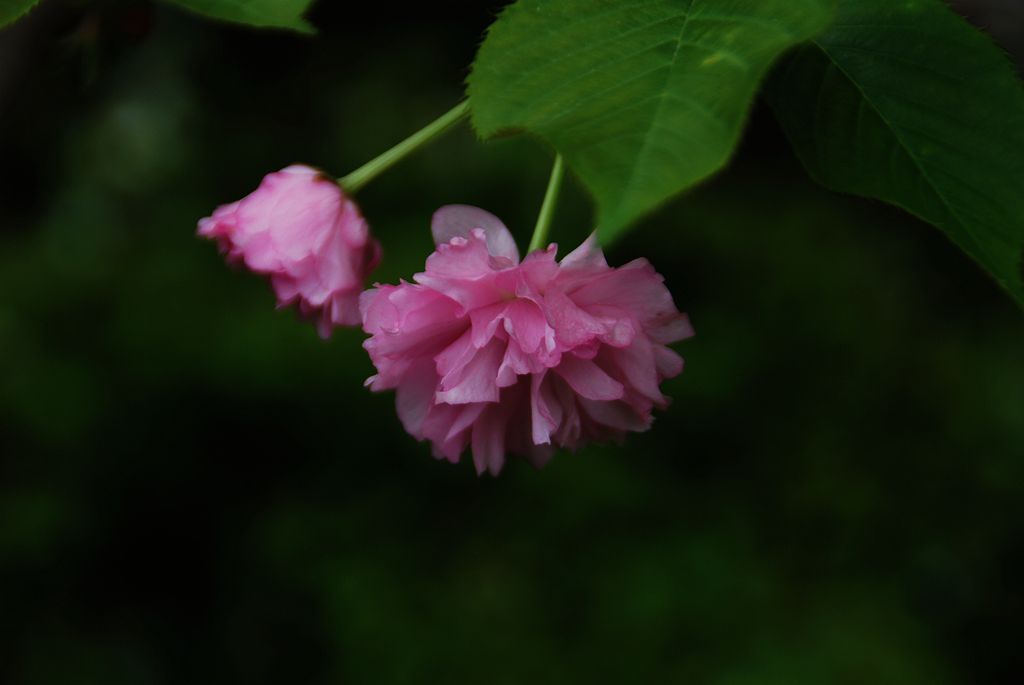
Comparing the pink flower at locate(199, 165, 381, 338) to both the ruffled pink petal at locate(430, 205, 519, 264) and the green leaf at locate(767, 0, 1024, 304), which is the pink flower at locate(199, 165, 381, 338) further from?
the green leaf at locate(767, 0, 1024, 304)

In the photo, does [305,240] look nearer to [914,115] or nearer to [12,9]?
[12,9]

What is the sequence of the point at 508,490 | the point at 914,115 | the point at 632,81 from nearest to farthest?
the point at 632,81
the point at 914,115
the point at 508,490

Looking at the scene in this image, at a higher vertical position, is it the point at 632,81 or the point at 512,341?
the point at 632,81

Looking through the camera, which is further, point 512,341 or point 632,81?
point 512,341

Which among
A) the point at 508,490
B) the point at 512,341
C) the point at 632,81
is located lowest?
the point at 508,490

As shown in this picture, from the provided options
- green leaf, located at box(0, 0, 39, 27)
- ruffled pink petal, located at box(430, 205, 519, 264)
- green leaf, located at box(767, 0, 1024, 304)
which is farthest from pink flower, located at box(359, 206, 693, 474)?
green leaf, located at box(0, 0, 39, 27)

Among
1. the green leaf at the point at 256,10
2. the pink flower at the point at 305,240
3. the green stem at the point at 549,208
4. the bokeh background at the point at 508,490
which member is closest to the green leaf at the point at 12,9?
the green leaf at the point at 256,10

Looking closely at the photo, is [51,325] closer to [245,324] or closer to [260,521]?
[245,324]

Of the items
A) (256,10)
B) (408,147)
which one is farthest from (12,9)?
(408,147)
